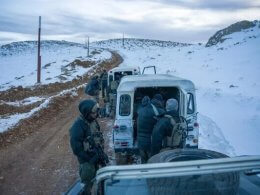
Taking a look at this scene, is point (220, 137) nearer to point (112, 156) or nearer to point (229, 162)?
point (112, 156)

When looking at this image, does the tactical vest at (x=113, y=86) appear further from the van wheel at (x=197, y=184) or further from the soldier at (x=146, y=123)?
the van wheel at (x=197, y=184)

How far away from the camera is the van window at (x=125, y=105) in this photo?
359 inches

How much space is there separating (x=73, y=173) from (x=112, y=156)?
158 cm

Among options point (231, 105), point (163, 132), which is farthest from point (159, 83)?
point (231, 105)

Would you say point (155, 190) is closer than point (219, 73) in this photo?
Yes

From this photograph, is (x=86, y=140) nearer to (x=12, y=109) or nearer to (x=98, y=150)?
(x=98, y=150)

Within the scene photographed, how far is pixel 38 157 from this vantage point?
33.9 ft

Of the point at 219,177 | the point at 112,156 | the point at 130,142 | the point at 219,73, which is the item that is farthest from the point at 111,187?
the point at 219,73

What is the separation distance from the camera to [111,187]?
3518 millimetres

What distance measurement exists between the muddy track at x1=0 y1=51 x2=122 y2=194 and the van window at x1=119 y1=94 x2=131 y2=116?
6.05 feet

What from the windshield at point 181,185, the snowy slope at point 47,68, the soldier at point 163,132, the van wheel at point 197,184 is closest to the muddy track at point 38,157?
the soldier at point 163,132

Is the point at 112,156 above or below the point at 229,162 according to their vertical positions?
below

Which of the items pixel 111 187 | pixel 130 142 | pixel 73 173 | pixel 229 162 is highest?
pixel 229 162

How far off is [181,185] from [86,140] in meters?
2.57
